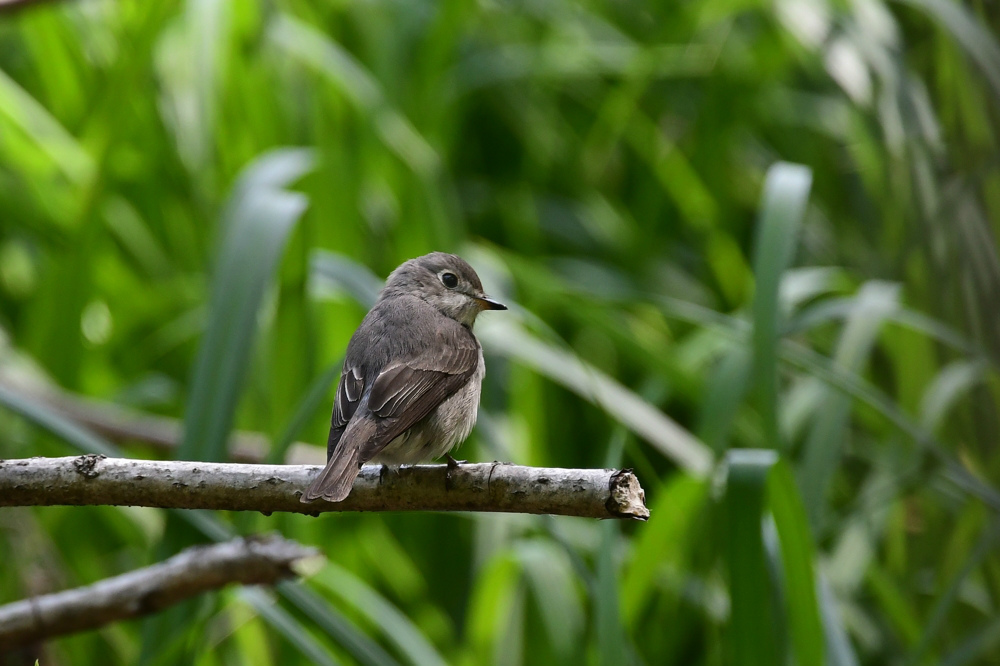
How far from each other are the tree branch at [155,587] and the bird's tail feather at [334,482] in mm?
331

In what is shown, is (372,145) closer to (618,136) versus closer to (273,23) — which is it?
(273,23)

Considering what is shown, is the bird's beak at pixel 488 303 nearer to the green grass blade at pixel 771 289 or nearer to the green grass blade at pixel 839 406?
the green grass blade at pixel 771 289

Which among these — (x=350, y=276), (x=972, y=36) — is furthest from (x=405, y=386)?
(x=972, y=36)

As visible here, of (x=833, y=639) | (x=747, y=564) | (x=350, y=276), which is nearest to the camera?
(x=747, y=564)

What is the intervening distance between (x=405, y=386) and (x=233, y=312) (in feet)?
1.73

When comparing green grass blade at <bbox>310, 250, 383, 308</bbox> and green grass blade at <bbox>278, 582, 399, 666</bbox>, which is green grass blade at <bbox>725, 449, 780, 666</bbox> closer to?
green grass blade at <bbox>278, 582, 399, 666</bbox>

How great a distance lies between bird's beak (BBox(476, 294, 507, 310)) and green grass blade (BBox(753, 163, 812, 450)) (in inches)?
26.1

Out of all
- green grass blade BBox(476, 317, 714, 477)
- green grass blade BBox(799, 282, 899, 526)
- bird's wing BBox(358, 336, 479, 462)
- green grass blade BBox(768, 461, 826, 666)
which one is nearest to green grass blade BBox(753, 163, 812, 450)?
green grass blade BBox(768, 461, 826, 666)

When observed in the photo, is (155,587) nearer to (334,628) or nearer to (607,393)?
(334,628)

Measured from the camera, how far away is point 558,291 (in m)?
3.18

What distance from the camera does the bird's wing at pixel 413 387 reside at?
1985mm

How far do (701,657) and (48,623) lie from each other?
2.44m

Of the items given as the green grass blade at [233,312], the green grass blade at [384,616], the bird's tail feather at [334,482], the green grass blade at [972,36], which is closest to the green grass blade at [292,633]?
the green grass blade at [233,312]

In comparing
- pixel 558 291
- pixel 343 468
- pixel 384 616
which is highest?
pixel 343 468
